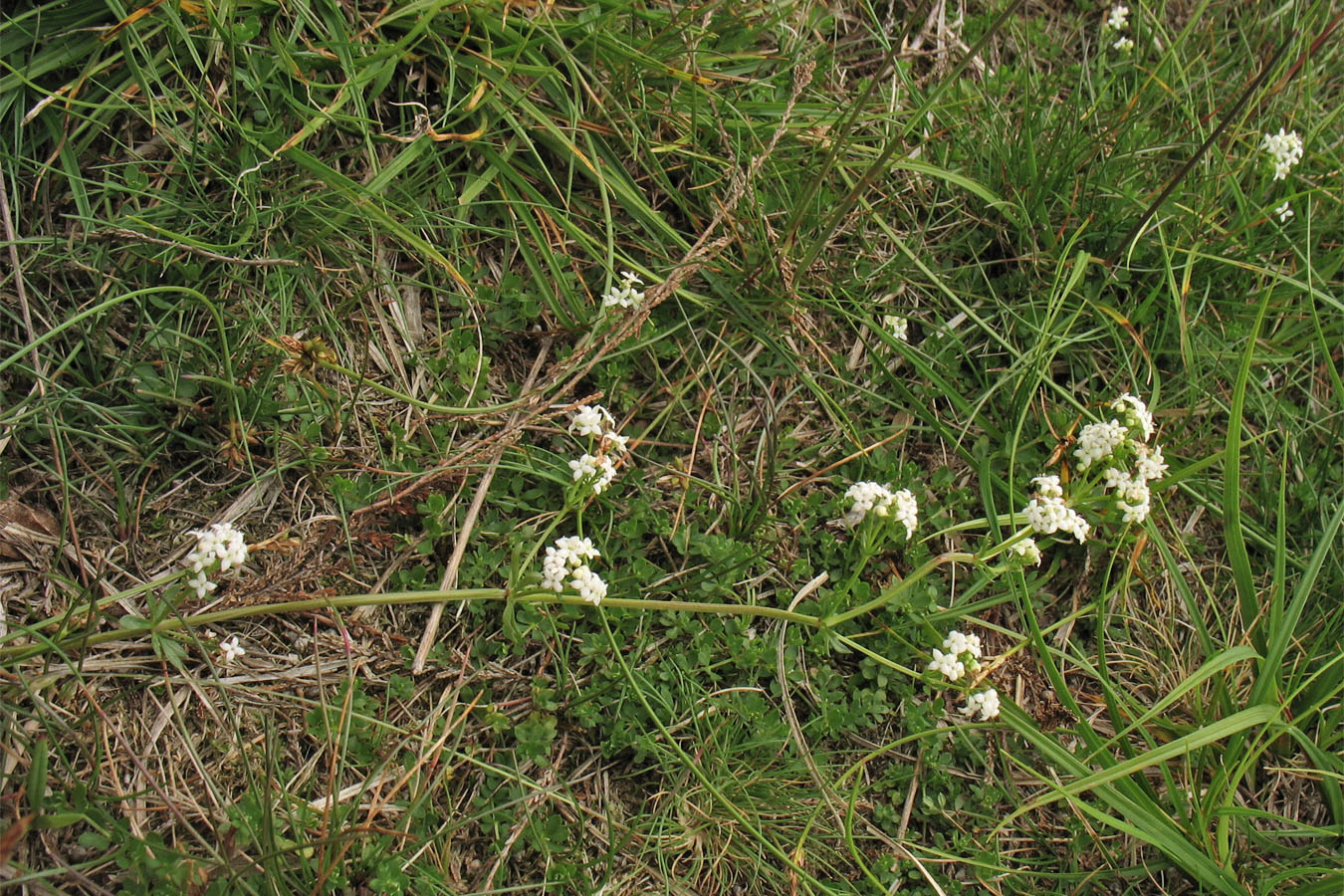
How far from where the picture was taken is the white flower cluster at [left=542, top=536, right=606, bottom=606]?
207cm

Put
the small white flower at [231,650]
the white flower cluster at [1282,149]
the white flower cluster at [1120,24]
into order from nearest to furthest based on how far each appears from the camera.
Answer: the small white flower at [231,650] → the white flower cluster at [1282,149] → the white flower cluster at [1120,24]

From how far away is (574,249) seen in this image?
105 inches

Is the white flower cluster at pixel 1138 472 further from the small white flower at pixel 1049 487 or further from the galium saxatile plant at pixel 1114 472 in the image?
the small white flower at pixel 1049 487

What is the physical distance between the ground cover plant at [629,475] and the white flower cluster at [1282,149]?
0.16 m

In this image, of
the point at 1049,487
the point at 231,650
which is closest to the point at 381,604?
the point at 231,650

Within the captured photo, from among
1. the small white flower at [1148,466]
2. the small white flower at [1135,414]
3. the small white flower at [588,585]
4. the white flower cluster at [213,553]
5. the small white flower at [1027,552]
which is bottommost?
the white flower cluster at [213,553]

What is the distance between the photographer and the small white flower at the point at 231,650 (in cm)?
206

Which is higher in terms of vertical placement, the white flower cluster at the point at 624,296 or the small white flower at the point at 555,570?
the white flower cluster at the point at 624,296

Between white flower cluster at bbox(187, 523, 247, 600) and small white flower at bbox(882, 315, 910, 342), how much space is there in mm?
1760

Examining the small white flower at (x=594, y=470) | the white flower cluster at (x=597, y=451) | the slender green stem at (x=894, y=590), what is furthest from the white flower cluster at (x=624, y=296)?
the slender green stem at (x=894, y=590)

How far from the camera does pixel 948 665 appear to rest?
2.26m

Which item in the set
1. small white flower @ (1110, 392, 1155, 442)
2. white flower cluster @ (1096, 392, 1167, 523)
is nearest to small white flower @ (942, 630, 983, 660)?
white flower cluster @ (1096, 392, 1167, 523)

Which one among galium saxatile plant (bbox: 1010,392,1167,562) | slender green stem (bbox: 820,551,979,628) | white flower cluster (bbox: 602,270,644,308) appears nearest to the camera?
slender green stem (bbox: 820,551,979,628)

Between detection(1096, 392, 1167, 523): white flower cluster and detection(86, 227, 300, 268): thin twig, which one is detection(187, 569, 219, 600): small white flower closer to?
detection(86, 227, 300, 268): thin twig
